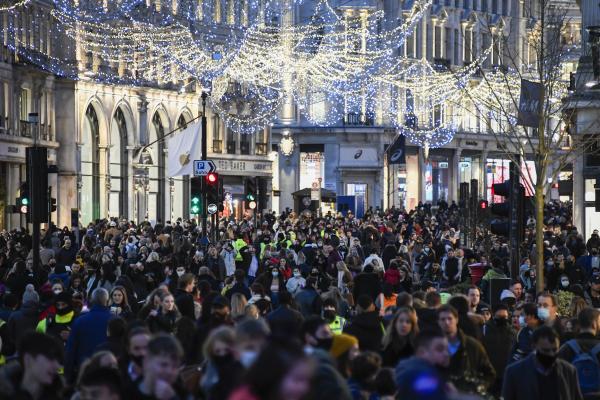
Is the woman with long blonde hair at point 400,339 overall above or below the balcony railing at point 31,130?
below

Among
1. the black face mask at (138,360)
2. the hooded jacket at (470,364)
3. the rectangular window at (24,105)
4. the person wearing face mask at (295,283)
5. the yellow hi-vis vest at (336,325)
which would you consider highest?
the rectangular window at (24,105)

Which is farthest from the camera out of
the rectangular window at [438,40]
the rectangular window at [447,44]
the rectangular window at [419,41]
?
the rectangular window at [447,44]

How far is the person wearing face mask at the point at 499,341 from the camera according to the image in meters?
15.2

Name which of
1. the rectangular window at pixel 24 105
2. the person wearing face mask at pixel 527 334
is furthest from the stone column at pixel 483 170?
the person wearing face mask at pixel 527 334

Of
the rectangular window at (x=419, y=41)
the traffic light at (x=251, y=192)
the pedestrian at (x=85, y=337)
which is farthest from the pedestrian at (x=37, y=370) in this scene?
the rectangular window at (x=419, y=41)

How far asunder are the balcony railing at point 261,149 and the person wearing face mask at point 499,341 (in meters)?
63.6

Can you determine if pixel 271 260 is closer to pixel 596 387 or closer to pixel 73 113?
pixel 596 387

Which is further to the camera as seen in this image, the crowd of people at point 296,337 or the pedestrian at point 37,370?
the pedestrian at point 37,370

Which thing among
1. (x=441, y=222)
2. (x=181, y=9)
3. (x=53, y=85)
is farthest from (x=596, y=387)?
(x=181, y=9)

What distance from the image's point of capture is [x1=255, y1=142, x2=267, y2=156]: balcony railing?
79.4 meters

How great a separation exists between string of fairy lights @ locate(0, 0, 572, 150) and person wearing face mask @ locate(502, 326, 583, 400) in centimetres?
3000

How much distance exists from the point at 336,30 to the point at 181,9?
55.2 feet

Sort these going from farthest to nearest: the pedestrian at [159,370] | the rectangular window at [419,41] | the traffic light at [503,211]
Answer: the rectangular window at [419,41], the traffic light at [503,211], the pedestrian at [159,370]

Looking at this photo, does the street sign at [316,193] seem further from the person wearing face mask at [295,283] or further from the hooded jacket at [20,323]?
the hooded jacket at [20,323]
